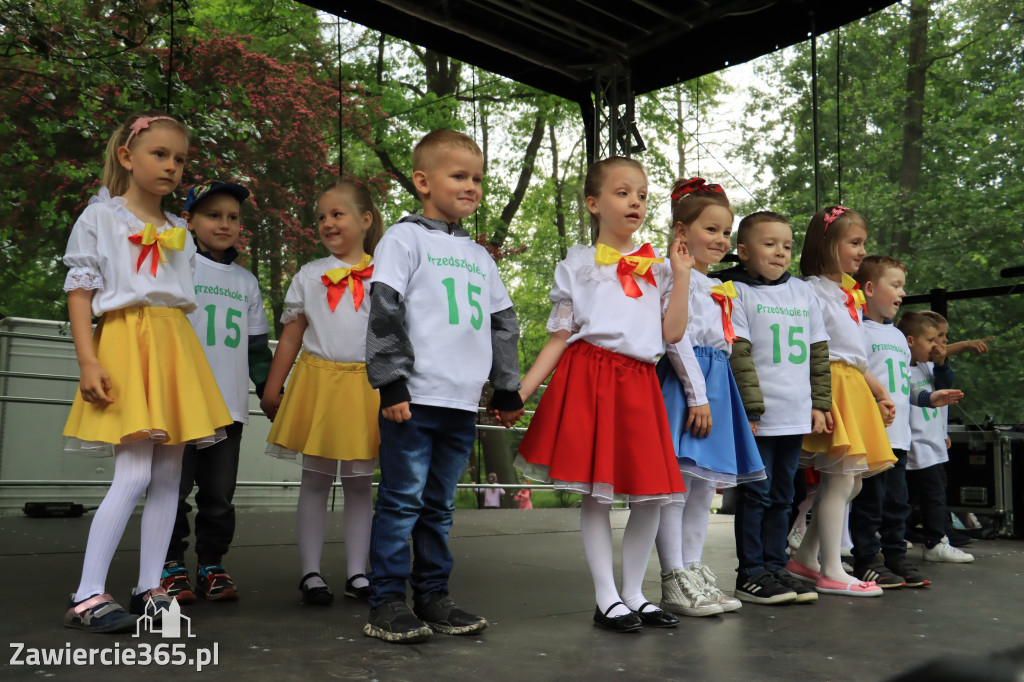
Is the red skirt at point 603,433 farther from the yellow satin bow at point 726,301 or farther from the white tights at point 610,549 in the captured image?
the yellow satin bow at point 726,301

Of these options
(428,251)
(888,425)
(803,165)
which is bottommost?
(888,425)

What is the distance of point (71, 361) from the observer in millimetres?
5797

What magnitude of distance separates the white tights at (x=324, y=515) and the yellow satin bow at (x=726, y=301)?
1313mm

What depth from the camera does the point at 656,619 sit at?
2326 mm

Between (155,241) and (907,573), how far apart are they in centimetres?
294

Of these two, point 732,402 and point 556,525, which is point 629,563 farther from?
point 556,525

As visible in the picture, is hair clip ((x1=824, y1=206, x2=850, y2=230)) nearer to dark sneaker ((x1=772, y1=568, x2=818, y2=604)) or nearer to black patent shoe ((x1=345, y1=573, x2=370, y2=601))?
dark sneaker ((x1=772, y1=568, x2=818, y2=604))

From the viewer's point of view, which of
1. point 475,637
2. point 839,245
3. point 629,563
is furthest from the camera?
point 839,245

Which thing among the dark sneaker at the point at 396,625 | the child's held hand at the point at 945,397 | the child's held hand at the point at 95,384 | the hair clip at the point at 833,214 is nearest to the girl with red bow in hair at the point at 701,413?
the hair clip at the point at 833,214

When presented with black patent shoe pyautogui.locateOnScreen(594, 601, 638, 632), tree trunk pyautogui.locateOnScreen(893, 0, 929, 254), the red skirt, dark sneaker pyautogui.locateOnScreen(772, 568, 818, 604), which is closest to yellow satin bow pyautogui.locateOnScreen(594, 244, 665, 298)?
the red skirt

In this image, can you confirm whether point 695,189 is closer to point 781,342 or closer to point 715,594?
point 781,342

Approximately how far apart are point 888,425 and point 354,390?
2.15 meters

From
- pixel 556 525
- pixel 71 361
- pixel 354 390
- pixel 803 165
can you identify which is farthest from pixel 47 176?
pixel 803 165

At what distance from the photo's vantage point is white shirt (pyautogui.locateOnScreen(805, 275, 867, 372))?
3180 mm
